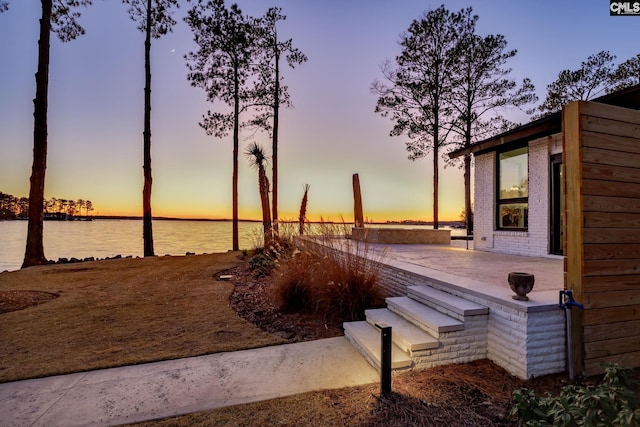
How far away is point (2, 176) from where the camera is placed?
13875 mm

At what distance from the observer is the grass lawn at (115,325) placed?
2.91m

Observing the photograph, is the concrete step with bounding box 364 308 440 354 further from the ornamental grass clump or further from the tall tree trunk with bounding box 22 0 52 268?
the tall tree trunk with bounding box 22 0 52 268

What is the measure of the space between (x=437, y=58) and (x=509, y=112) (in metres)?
4.09

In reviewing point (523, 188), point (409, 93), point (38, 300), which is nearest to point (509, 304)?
point (523, 188)

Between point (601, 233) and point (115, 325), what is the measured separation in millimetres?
5139

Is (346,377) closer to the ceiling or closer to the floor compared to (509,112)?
closer to the floor

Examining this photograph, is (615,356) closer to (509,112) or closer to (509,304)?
(509,304)

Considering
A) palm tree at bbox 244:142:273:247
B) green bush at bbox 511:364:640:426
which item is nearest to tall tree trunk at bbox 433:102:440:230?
palm tree at bbox 244:142:273:247

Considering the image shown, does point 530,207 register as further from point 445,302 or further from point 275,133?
point 275,133

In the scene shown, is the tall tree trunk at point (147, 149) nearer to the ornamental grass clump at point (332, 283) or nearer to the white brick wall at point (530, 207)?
the ornamental grass clump at point (332, 283)

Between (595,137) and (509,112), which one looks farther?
(509,112)

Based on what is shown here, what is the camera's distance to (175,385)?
7.82ft

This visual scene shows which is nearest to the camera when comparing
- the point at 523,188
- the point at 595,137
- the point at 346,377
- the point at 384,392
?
the point at 384,392

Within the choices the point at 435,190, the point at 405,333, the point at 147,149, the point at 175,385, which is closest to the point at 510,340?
the point at 405,333
